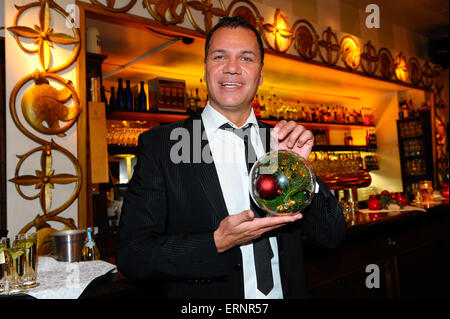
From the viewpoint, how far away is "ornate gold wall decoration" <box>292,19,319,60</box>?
4.20m

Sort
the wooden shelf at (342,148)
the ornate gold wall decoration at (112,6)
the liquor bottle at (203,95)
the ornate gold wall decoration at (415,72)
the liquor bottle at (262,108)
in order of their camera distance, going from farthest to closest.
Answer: the ornate gold wall decoration at (415,72) → the wooden shelf at (342,148) → the liquor bottle at (262,108) → the liquor bottle at (203,95) → the ornate gold wall decoration at (112,6)

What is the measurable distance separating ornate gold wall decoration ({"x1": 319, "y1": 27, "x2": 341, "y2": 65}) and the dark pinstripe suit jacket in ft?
11.5

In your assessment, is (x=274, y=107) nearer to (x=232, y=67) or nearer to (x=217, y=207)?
(x=232, y=67)

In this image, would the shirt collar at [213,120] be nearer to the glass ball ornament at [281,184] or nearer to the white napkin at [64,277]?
the glass ball ornament at [281,184]

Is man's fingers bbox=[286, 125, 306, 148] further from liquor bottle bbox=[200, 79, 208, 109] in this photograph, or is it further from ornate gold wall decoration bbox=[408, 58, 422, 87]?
ornate gold wall decoration bbox=[408, 58, 422, 87]

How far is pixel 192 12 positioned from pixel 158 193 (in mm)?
2424

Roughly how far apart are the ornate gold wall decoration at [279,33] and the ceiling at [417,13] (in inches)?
56.3

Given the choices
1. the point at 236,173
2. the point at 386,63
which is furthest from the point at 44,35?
the point at 386,63

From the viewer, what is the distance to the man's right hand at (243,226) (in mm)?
Answer: 1002

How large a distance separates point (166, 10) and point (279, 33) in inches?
55.0

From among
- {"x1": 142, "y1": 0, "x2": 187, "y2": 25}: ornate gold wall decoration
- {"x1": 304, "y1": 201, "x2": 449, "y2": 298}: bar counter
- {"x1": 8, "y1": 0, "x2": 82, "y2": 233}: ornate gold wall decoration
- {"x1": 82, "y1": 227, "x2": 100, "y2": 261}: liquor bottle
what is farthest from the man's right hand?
{"x1": 142, "y1": 0, "x2": 187, "y2": 25}: ornate gold wall decoration

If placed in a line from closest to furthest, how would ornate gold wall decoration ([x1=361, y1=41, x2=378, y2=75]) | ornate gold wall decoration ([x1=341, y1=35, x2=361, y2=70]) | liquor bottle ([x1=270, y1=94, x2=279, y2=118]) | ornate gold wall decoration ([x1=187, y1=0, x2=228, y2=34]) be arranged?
ornate gold wall decoration ([x1=187, y1=0, x2=228, y2=34]), ornate gold wall decoration ([x1=341, y1=35, x2=361, y2=70]), ornate gold wall decoration ([x1=361, y1=41, x2=378, y2=75]), liquor bottle ([x1=270, y1=94, x2=279, y2=118])

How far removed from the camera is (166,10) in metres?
3.06

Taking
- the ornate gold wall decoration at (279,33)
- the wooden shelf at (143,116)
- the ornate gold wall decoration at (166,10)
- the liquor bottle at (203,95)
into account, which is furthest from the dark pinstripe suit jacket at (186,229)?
the liquor bottle at (203,95)
